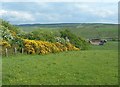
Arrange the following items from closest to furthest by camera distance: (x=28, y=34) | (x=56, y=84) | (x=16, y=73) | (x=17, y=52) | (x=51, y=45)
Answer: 1. (x=56, y=84)
2. (x=16, y=73)
3. (x=17, y=52)
4. (x=51, y=45)
5. (x=28, y=34)

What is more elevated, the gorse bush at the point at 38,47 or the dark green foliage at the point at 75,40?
the gorse bush at the point at 38,47

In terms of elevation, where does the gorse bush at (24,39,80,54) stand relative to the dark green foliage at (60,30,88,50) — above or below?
above

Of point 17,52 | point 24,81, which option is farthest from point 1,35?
point 24,81

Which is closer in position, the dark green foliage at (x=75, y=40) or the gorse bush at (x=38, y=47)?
the gorse bush at (x=38, y=47)

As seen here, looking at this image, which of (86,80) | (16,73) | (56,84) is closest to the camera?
(56,84)

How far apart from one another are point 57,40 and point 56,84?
24.0 m

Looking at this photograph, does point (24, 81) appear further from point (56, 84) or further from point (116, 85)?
point (116, 85)

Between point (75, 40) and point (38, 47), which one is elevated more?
point (38, 47)

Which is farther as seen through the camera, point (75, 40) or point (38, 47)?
point (75, 40)

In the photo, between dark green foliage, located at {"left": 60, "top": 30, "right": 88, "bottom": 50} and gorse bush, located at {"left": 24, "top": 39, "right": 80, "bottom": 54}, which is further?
dark green foliage, located at {"left": 60, "top": 30, "right": 88, "bottom": 50}

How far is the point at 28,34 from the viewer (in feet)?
116

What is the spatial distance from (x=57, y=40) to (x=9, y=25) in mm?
6001

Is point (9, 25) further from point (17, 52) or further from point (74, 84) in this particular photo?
point (74, 84)

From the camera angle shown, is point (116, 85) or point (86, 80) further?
point (86, 80)
